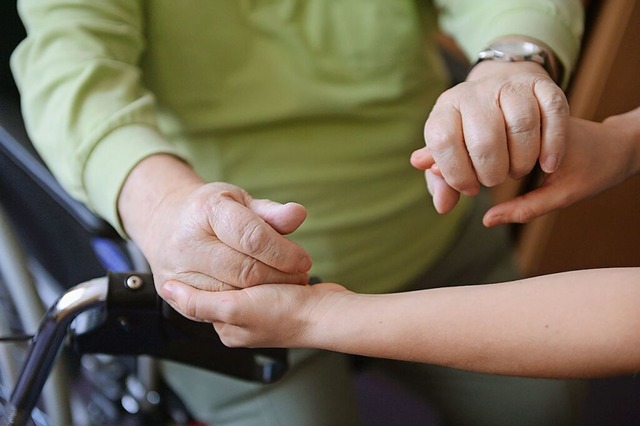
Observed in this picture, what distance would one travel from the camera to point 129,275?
2.09 ft

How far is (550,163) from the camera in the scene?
2.02ft

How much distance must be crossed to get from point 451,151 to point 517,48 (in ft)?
0.63

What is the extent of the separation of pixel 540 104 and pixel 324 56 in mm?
274

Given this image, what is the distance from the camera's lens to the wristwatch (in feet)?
2.38

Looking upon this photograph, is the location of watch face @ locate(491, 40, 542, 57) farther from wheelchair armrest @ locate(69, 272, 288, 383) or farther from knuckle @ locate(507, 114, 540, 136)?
wheelchair armrest @ locate(69, 272, 288, 383)

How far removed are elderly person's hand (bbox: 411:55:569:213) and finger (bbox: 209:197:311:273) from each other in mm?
138

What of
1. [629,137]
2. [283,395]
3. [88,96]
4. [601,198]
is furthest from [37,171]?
[601,198]

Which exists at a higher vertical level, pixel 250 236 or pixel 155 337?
pixel 250 236

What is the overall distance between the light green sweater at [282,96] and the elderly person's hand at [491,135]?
165mm

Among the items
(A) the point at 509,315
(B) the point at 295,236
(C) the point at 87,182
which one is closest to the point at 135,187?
(C) the point at 87,182

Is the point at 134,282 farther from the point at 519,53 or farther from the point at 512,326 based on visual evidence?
the point at 519,53

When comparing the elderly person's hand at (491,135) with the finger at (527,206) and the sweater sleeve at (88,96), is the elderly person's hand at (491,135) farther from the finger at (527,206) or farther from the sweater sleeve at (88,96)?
the sweater sleeve at (88,96)

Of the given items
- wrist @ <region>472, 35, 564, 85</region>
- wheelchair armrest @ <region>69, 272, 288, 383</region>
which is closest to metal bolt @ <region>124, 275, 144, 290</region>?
wheelchair armrest @ <region>69, 272, 288, 383</region>

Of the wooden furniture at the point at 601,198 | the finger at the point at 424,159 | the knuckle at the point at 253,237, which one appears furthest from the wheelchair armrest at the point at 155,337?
the wooden furniture at the point at 601,198
